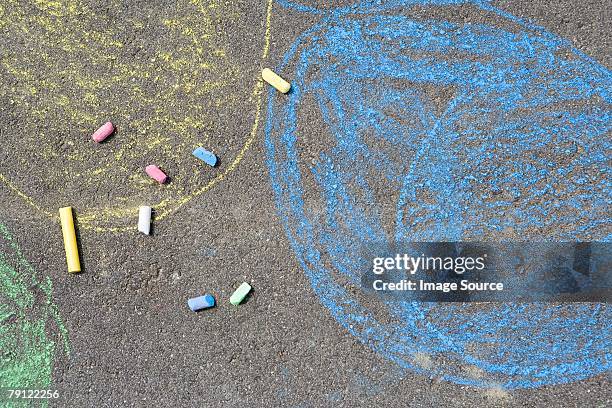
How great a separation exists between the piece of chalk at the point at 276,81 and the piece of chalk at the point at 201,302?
1317 millimetres

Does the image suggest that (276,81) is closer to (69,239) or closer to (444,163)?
(444,163)

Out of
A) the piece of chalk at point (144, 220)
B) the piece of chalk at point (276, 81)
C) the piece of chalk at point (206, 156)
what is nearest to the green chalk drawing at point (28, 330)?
the piece of chalk at point (144, 220)

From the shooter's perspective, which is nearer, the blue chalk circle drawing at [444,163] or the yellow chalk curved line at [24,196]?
the blue chalk circle drawing at [444,163]

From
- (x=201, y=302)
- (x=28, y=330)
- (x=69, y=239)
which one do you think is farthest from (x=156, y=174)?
(x=28, y=330)

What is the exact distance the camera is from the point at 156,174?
293 cm

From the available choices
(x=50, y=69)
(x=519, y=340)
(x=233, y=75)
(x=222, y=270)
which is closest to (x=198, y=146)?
(x=233, y=75)

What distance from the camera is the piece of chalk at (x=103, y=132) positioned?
2953 mm

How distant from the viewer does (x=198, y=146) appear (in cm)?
296

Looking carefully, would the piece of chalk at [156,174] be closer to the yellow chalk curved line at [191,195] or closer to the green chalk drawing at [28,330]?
the yellow chalk curved line at [191,195]

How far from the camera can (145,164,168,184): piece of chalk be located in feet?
9.59

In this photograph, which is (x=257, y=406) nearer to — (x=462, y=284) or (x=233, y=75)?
(x=462, y=284)

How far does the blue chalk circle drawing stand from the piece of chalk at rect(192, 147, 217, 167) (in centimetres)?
35

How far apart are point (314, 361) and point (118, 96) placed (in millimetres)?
2000

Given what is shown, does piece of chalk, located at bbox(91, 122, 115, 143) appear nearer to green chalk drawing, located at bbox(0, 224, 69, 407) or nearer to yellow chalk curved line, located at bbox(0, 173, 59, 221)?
yellow chalk curved line, located at bbox(0, 173, 59, 221)
